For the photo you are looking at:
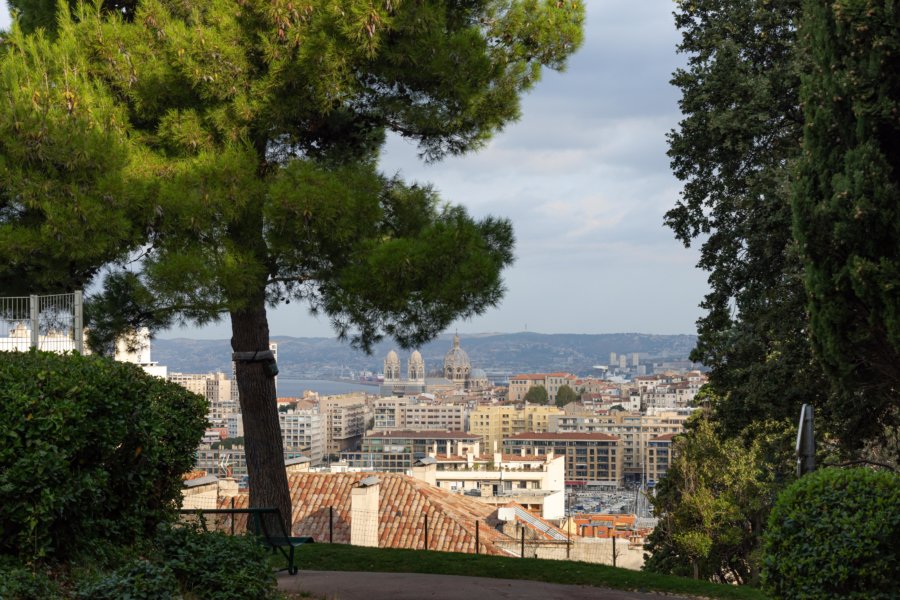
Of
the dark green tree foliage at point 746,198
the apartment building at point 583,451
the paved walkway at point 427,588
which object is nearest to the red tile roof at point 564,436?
the apartment building at point 583,451

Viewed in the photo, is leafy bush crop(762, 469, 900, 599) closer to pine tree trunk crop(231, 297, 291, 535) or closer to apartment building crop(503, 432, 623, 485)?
pine tree trunk crop(231, 297, 291, 535)

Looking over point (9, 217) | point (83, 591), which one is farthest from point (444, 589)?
point (9, 217)

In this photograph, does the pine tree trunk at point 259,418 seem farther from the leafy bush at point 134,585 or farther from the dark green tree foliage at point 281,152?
the leafy bush at point 134,585

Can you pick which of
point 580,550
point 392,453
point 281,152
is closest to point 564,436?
point 392,453

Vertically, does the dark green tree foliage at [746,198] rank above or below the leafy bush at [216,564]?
above

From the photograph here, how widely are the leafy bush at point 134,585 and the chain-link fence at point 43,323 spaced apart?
492 cm

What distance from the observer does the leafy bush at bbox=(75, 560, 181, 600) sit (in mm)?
5652

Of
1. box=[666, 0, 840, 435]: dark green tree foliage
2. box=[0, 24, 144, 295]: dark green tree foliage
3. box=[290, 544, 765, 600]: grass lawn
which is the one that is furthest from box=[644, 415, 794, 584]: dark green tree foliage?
box=[0, 24, 144, 295]: dark green tree foliage

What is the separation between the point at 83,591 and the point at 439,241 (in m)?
6.30

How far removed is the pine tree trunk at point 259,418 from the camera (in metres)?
12.7

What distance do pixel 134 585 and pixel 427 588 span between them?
4.45 m

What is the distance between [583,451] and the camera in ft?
643

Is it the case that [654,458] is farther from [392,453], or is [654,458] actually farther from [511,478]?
[511,478]

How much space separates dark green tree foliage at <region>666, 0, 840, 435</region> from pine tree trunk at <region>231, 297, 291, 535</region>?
5292mm
